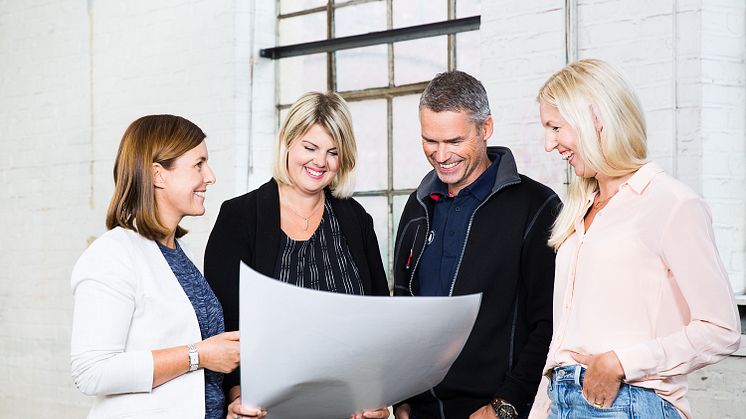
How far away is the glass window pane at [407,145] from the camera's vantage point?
4219 millimetres

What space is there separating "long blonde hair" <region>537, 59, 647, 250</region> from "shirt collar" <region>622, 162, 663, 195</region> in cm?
1

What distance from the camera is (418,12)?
426 centimetres

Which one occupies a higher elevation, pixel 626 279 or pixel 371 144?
pixel 371 144

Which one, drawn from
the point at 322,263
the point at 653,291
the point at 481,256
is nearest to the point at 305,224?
A: the point at 322,263

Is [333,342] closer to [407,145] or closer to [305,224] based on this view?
[305,224]

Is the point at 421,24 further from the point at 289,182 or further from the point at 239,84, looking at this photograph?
the point at 289,182

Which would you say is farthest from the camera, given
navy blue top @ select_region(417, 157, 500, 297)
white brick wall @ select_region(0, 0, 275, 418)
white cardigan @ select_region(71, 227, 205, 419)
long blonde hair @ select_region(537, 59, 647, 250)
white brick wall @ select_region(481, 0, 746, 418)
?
white brick wall @ select_region(0, 0, 275, 418)

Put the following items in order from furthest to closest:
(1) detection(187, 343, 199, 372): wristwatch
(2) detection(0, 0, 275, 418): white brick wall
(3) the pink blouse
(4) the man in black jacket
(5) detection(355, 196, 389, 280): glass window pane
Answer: (2) detection(0, 0, 275, 418): white brick wall → (5) detection(355, 196, 389, 280): glass window pane → (4) the man in black jacket → (1) detection(187, 343, 199, 372): wristwatch → (3) the pink blouse

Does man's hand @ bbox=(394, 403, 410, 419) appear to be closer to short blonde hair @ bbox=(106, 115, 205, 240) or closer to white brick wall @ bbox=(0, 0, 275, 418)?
short blonde hair @ bbox=(106, 115, 205, 240)

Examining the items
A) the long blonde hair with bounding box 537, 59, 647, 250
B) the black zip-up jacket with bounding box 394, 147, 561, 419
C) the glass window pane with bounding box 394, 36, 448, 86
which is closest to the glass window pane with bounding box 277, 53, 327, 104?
the glass window pane with bounding box 394, 36, 448, 86

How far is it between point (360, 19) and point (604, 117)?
291 centimetres

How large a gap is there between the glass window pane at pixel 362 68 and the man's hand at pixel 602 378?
112 inches

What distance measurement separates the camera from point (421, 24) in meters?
4.23

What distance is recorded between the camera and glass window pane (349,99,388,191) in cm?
436
